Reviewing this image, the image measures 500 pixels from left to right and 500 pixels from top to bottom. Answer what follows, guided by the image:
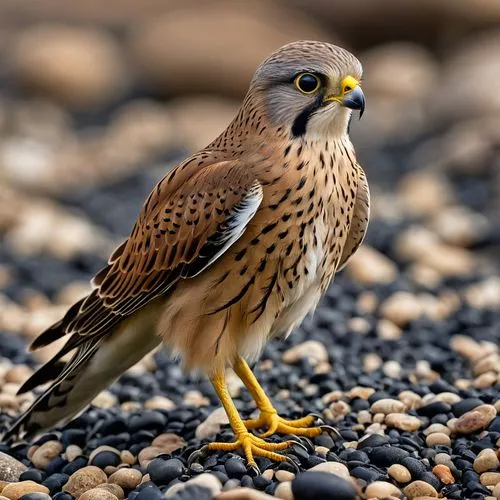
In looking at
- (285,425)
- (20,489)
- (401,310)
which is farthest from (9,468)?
(401,310)

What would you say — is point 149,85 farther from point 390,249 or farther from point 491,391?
point 491,391

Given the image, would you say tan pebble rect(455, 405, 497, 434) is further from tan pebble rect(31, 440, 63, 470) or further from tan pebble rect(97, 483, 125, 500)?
tan pebble rect(31, 440, 63, 470)

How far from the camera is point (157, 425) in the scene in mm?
4777

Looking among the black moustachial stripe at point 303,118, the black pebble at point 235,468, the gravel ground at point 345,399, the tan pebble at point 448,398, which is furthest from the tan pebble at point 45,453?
the black moustachial stripe at point 303,118

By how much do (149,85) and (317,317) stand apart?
25.1ft

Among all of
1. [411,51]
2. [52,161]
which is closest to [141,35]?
[411,51]

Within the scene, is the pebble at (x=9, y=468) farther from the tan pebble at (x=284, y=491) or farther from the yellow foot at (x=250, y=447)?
the tan pebble at (x=284, y=491)

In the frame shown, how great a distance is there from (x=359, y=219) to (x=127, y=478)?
144cm

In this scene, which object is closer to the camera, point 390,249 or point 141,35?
point 390,249

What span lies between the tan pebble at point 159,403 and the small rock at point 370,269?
6.46 feet

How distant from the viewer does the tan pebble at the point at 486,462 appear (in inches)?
158

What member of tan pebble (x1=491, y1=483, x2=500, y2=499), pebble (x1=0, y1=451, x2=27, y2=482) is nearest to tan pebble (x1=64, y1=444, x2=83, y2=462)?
pebble (x1=0, y1=451, x2=27, y2=482)

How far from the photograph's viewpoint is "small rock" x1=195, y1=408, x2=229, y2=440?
4.52 meters

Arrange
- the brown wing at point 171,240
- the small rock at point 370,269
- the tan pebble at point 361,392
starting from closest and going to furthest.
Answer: the brown wing at point 171,240 < the tan pebble at point 361,392 < the small rock at point 370,269
